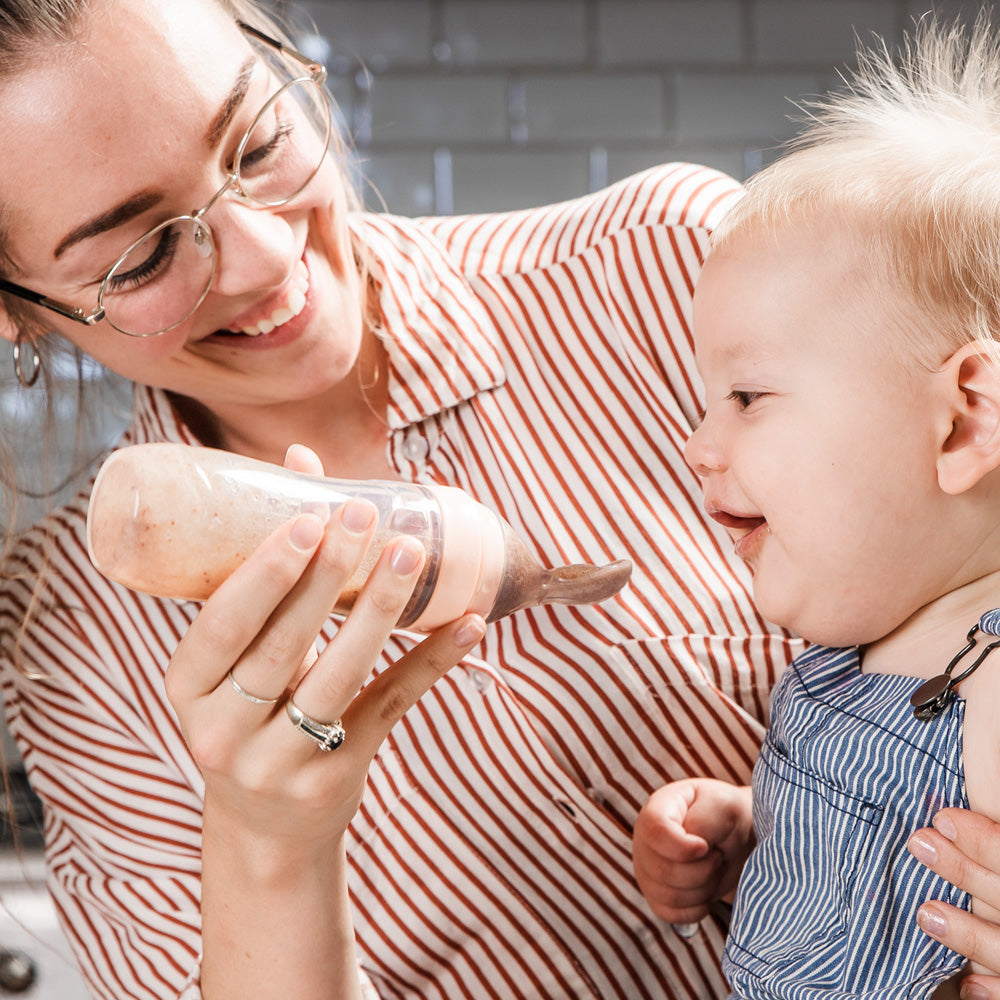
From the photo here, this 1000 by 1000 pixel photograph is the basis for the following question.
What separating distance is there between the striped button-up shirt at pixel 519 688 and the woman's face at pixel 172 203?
5.0 inches

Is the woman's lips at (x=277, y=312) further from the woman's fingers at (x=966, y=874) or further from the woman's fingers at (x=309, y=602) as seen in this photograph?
the woman's fingers at (x=966, y=874)

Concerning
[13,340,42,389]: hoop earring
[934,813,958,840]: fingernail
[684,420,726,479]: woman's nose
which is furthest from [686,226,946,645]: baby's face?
[13,340,42,389]: hoop earring

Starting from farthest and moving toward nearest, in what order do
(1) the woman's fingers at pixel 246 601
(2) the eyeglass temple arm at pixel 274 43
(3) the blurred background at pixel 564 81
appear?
(3) the blurred background at pixel 564 81
(2) the eyeglass temple arm at pixel 274 43
(1) the woman's fingers at pixel 246 601

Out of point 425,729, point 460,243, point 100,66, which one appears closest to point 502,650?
point 425,729

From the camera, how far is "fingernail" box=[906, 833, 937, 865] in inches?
32.4

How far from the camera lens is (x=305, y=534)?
73 cm

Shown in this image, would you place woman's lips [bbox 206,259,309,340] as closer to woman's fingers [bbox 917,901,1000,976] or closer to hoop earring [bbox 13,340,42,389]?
hoop earring [bbox 13,340,42,389]

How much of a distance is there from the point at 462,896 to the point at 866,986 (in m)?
0.42

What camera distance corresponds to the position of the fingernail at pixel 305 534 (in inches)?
28.5

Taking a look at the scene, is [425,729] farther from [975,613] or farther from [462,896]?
[975,613]

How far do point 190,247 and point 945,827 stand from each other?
0.81 m

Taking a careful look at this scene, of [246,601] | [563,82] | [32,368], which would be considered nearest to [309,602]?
[246,601]

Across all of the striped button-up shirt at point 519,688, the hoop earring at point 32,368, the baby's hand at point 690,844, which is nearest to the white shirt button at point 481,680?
the striped button-up shirt at point 519,688

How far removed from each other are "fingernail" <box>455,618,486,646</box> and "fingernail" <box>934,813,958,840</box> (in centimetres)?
36
